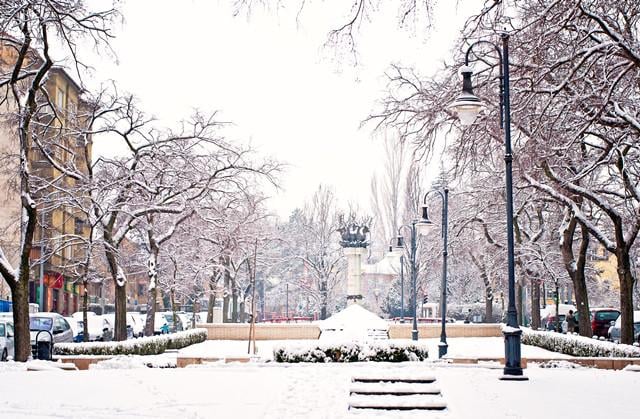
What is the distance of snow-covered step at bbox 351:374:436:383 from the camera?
1545 cm

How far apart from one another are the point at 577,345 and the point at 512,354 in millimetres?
13907

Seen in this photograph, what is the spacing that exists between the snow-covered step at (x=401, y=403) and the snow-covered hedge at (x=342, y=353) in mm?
7295

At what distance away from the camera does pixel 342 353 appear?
70.2 ft

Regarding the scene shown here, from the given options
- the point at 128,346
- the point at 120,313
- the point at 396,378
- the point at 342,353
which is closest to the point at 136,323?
the point at 120,313

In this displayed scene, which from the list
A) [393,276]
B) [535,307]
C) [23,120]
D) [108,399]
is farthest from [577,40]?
[393,276]

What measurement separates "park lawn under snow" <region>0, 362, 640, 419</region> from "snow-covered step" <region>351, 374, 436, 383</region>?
23cm

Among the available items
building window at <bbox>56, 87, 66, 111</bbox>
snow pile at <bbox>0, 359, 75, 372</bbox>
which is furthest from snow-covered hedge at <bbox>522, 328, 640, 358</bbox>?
building window at <bbox>56, 87, 66, 111</bbox>

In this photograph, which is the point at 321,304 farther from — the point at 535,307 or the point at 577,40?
the point at 577,40

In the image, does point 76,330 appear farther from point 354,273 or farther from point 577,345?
point 577,345

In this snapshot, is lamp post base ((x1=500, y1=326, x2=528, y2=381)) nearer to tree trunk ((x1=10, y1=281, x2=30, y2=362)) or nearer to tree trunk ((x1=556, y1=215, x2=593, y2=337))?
tree trunk ((x1=10, y1=281, x2=30, y2=362))

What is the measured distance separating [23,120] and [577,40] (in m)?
14.5

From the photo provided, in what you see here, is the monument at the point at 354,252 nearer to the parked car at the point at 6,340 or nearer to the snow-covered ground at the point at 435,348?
the snow-covered ground at the point at 435,348

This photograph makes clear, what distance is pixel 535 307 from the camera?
150 feet

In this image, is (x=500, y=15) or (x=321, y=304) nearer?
(x=500, y=15)
